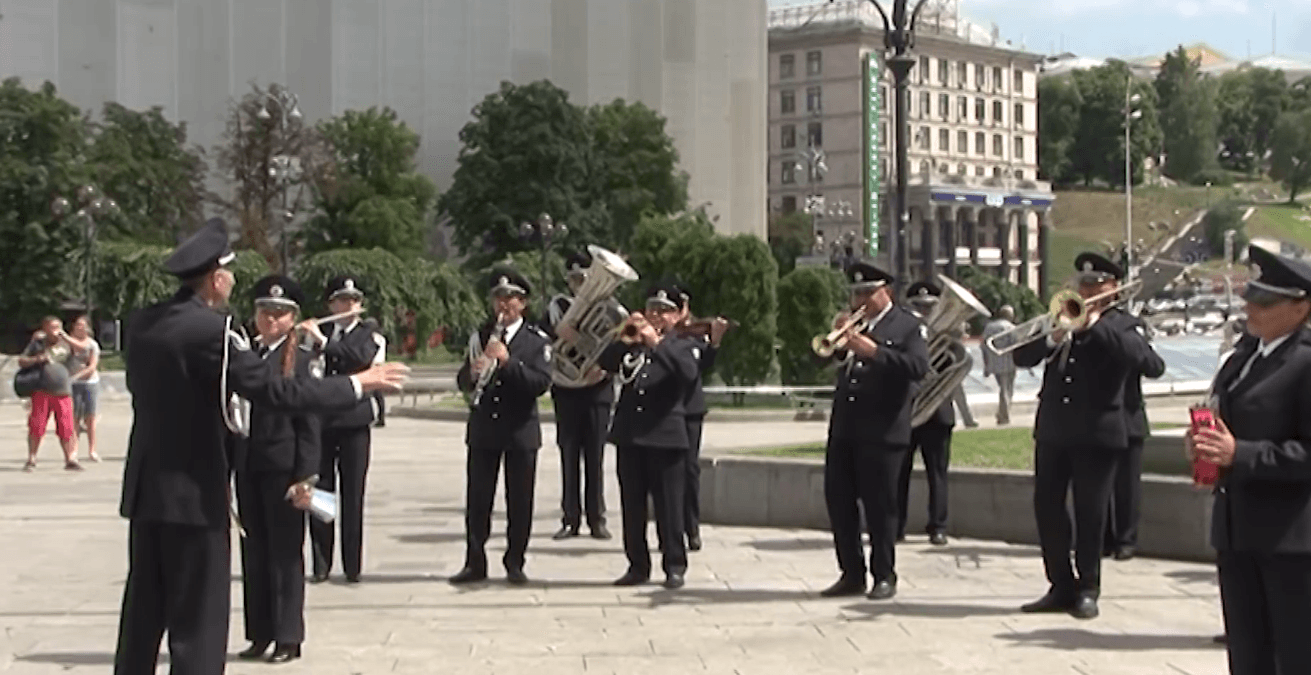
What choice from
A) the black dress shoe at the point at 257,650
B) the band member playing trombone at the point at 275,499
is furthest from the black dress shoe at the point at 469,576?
the black dress shoe at the point at 257,650

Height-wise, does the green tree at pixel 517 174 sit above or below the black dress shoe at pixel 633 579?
above

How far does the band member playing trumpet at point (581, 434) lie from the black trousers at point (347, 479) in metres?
2.81

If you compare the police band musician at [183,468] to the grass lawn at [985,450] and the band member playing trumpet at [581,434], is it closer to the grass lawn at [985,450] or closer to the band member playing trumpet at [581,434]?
the band member playing trumpet at [581,434]

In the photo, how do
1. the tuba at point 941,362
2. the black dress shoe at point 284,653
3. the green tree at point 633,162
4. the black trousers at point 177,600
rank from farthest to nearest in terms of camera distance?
1. the green tree at point 633,162
2. the tuba at point 941,362
3. the black dress shoe at point 284,653
4. the black trousers at point 177,600

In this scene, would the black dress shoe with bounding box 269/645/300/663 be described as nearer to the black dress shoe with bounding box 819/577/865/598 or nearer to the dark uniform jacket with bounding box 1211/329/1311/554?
the black dress shoe with bounding box 819/577/865/598

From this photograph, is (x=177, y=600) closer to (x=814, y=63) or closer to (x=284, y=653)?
(x=284, y=653)

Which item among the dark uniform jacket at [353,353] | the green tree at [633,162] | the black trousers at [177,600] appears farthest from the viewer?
the green tree at [633,162]

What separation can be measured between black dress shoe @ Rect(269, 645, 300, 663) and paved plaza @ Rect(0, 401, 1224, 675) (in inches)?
3.7

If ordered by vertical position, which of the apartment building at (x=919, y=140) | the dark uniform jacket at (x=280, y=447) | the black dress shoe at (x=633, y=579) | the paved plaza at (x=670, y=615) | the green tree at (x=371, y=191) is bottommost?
the paved plaza at (x=670, y=615)

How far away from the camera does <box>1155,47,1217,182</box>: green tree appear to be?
571ft

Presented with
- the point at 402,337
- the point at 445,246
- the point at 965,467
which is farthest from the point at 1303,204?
the point at 965,467

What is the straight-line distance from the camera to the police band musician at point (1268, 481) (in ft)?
22.7

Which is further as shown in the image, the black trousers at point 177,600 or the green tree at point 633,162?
the green tree at point 633,162

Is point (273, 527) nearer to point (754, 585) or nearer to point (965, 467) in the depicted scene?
point (754, 585)
